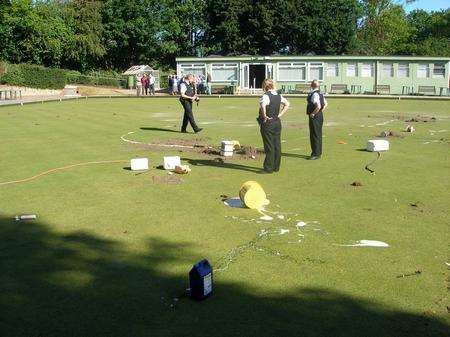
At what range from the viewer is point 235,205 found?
8.89 metres

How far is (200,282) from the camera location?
5.29 meters

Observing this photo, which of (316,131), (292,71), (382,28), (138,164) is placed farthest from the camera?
(382,28)

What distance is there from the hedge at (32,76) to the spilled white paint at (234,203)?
44.9 m

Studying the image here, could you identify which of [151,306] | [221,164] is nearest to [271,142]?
[221,164]

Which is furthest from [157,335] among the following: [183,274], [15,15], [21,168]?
[15,15]

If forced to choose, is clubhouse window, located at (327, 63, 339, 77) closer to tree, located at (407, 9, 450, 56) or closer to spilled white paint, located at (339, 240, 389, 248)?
tree, located at (407, 9, 450, 56)

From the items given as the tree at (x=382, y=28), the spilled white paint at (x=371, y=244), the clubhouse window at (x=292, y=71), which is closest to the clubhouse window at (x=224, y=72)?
the clubhouse window at (x=292, y=71)

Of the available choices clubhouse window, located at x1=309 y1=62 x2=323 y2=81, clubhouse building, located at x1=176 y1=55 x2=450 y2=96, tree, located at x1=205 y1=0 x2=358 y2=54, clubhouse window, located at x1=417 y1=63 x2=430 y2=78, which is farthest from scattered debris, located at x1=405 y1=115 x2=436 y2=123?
tree, located at x1=205 y1=0 x2=358 y2=54

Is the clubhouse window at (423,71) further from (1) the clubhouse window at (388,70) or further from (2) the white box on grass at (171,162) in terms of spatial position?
(2) the white box on grass at (171,162)

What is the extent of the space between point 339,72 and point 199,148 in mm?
36232

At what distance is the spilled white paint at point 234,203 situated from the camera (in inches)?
348

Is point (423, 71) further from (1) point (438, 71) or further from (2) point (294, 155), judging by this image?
(2) point (294, 155)

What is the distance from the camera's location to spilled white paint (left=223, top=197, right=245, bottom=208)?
8839mm

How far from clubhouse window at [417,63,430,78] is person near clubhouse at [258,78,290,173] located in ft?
130
